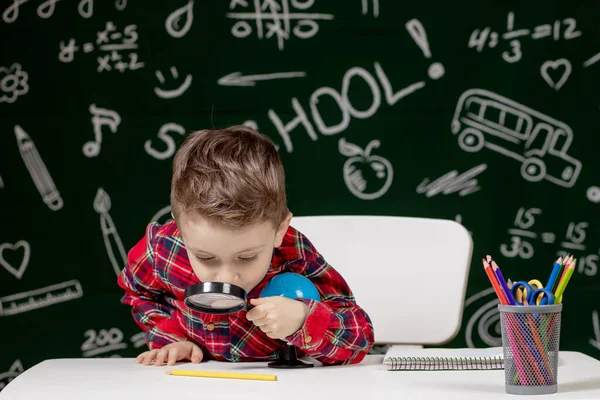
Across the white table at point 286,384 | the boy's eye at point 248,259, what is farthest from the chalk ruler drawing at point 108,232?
the boy's eye at point 248,259

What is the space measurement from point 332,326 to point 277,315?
0.14 meters

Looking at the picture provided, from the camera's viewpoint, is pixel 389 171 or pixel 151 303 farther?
pixel 389 171

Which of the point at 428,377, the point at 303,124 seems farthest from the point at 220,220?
the point at 303,124

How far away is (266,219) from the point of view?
1.15 meters

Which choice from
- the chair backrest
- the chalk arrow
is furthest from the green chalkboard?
the chair backrest

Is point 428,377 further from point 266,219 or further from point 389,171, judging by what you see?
point 389,171

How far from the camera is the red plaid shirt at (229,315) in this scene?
4.10 ft

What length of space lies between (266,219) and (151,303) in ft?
1.26

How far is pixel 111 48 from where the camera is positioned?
2252 mm

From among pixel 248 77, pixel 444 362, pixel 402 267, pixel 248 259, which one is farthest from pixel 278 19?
pixel 444 362

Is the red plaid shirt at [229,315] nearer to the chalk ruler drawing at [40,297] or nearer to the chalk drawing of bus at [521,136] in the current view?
the chalk ruler drawing at [40,297]

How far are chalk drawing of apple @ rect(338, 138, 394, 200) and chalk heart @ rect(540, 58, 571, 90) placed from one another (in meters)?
0.50

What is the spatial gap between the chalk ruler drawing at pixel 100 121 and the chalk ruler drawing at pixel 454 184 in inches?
34.3

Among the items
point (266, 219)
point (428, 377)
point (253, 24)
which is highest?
point (253, 24)
